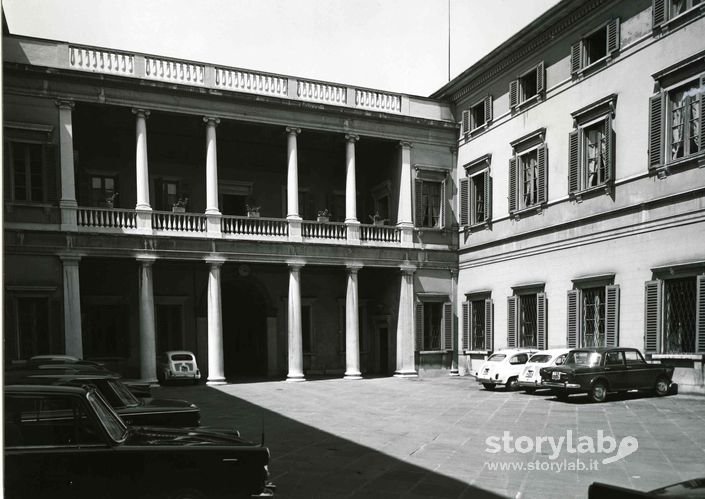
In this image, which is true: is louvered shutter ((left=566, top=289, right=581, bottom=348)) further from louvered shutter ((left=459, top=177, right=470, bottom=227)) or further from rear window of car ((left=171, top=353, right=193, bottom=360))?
rear window of car ((left=171, top=353, right=193, bottom=360))

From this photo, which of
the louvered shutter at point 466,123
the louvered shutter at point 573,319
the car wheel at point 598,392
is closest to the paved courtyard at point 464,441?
the car wheel at point 598,392

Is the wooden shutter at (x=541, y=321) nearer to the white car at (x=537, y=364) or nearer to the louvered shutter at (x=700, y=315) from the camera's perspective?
the white car at (x=537, y=364)

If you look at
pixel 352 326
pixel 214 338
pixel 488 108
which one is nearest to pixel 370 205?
pixel 352 326

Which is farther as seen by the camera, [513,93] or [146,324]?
[513,93]

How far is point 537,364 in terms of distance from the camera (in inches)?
676

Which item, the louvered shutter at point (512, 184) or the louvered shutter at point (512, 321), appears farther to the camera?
the louvered shutter at point (512, 184)

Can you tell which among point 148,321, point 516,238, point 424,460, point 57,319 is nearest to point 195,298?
point 148,321

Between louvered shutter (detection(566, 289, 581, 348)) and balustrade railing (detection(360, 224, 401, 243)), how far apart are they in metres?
7.38

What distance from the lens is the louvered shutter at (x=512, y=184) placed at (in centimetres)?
2095

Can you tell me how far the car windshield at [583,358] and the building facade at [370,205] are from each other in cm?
158

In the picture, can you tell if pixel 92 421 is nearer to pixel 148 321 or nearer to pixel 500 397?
pixel 500 397

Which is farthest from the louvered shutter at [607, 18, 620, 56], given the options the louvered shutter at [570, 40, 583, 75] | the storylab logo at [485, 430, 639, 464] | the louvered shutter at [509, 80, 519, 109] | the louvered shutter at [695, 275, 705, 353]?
the storylab logo at [485, 430, 639, 464]

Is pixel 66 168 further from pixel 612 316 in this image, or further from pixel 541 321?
pixel 612 316

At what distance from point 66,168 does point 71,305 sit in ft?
14.6
